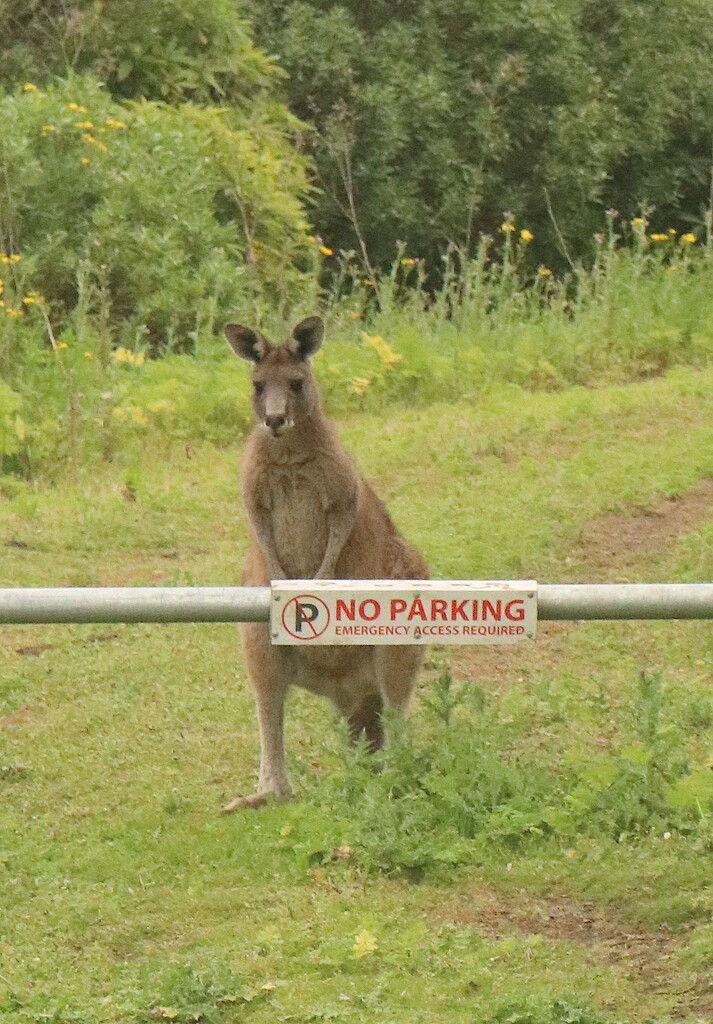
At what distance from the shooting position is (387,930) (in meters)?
4.32

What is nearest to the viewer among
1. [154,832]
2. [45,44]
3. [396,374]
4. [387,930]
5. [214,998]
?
[214,998]

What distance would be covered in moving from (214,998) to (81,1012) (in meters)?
0.30

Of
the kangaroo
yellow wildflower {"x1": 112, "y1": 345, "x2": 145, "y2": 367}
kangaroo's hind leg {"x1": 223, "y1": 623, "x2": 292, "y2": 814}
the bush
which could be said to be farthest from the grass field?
the bush

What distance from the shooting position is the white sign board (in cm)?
396

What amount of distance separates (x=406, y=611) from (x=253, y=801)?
167 cm

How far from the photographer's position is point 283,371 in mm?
5863

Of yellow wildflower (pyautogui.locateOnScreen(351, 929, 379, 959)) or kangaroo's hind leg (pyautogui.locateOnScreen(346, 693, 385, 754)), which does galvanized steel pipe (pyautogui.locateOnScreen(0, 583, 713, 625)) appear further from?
kangaroo's hind leg (pyautogui.locateOnScreen(346, 693, 385, 754))

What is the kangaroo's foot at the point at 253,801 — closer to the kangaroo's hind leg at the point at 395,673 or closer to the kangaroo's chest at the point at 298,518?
the kangaroo's hind leg at the point at 395,673

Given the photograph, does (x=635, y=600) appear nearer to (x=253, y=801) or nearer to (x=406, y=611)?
(x=406, y=611)

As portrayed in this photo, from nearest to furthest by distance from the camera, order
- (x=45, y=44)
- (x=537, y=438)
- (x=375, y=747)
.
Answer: (x=375, y=747) < (x=537, y=438) < (x=45, y=44)

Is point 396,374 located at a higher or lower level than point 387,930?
higher

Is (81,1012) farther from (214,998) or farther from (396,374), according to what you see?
(396,374)

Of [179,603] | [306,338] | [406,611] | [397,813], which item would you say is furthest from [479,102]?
[179,603]

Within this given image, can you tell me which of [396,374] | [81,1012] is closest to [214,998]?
[81,1012]
